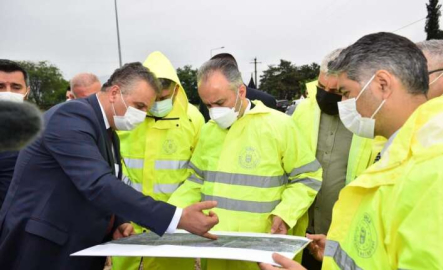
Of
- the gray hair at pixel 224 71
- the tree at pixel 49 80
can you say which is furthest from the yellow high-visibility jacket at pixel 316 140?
the tree at pixel 49 80

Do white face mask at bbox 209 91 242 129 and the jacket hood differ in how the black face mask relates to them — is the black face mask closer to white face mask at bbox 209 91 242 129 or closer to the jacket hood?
white face mask at bbox 209 91 242 129

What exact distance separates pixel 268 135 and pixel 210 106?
53cm

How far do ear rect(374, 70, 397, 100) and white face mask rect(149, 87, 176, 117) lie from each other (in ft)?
7.47

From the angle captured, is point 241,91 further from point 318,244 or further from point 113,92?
point 318,244

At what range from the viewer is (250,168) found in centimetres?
267

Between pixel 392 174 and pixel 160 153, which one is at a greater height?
pixel 392 174

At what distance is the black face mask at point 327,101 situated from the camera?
298cm

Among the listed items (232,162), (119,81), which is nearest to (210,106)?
(232,162)

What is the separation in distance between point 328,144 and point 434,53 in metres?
0.96

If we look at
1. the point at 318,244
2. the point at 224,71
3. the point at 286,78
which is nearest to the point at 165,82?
the point at 224,71

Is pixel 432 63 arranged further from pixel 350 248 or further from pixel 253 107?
pixel 350 248

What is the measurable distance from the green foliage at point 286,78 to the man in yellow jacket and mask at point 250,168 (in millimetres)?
81810

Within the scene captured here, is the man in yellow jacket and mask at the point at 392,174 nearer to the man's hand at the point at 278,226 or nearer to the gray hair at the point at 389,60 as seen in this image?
the gray hair at the point at 389,60

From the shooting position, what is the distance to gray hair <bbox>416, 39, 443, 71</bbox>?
2492 mm
